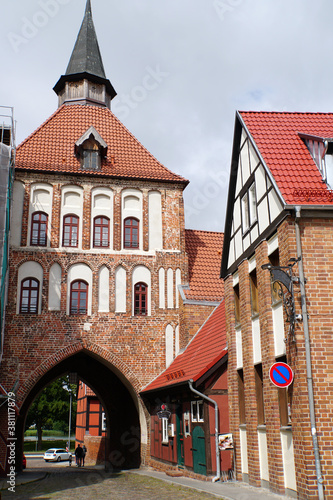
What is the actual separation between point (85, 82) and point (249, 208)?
17129 mm

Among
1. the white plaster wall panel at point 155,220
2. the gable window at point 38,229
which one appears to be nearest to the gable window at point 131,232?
the white plaster wall panel at point 155,220

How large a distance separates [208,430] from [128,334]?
7829 millimetres

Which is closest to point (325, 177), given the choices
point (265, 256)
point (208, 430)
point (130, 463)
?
point (265, 256)

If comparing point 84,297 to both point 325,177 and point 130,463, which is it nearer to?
point 130,463

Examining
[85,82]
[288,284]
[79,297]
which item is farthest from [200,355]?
[85,82]

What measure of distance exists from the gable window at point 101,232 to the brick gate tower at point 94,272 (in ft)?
0.14

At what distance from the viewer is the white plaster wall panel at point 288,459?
10.0 metres

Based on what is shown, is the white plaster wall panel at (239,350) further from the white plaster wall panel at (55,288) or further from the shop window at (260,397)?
the white plaster wall panel at (55,288)

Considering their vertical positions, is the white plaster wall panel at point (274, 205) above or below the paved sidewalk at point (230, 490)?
above

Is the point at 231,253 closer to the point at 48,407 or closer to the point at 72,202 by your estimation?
the point at 72,202

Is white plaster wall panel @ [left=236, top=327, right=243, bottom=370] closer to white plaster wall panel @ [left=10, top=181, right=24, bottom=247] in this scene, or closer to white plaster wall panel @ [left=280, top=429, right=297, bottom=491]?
white plaster wall panel @ [left=280, top=429, right=297, bottom=491]

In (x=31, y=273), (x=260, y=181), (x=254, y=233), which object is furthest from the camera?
(x=31, y=273)

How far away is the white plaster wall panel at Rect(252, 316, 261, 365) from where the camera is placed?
1224 cm

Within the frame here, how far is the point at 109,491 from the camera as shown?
1398cm
